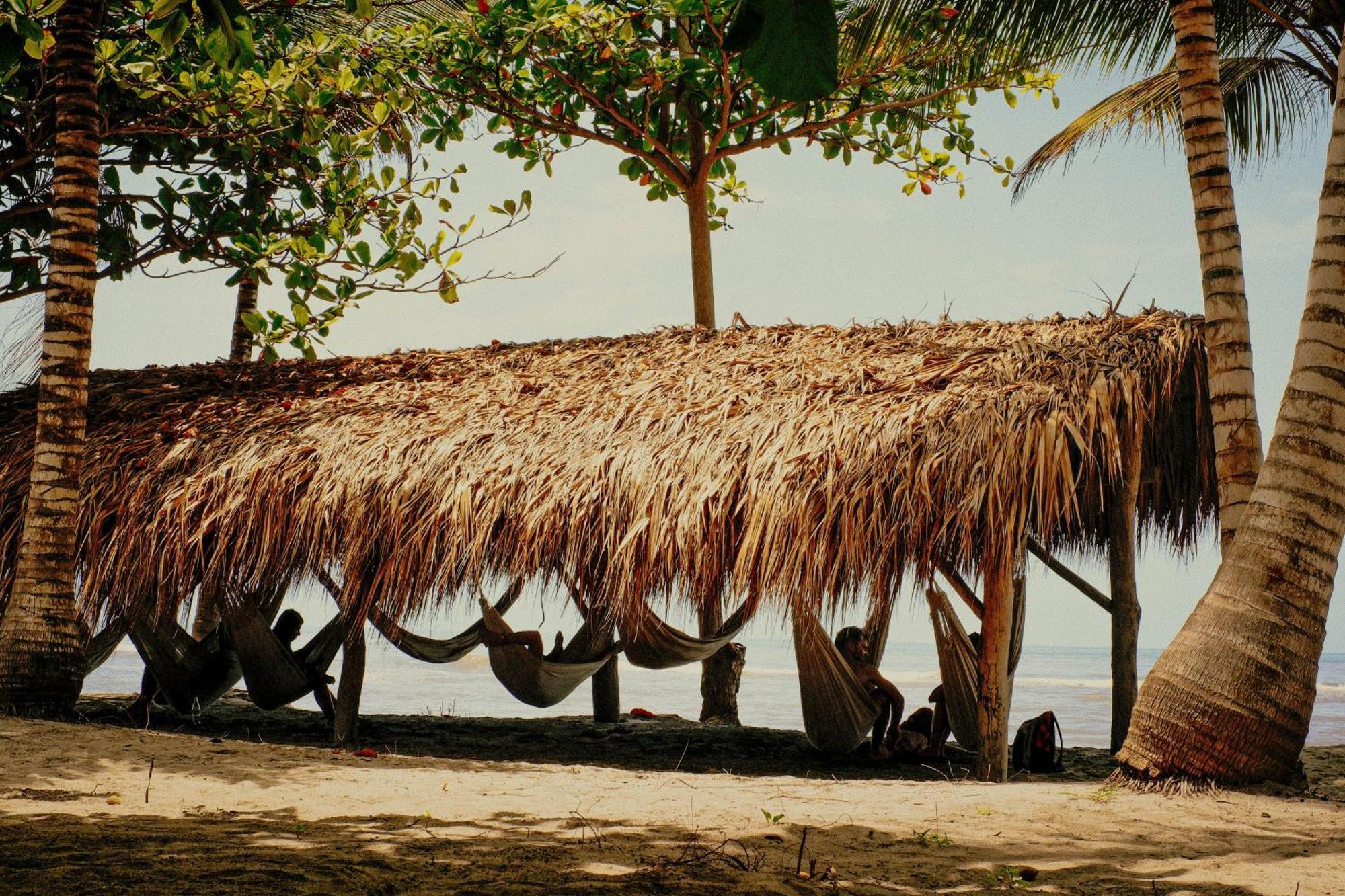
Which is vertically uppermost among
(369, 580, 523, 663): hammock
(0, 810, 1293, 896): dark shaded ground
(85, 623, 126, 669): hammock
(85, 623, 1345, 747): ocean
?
(369, 580, 523, 663): hammock

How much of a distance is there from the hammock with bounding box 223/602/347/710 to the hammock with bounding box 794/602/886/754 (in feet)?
7.00

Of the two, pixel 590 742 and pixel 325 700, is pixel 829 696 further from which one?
pixel 325 700

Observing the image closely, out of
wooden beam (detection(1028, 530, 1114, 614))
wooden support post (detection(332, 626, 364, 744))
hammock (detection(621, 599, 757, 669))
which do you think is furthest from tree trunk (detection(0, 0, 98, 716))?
wooden beam (detection(1028, 530, 1114, 614))

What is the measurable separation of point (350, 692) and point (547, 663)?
93cm

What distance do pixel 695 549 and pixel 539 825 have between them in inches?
58.0

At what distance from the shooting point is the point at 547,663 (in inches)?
192

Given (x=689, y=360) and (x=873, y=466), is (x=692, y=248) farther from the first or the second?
(x=873, y=466)

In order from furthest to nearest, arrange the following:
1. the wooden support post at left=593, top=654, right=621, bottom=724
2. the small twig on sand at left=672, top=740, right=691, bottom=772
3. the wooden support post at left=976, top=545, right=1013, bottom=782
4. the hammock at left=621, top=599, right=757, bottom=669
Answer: the wooden support post at left=593, top=654, right=621, bottom=724, the hammock at left=621, top=599, right=757, bottom=669, the small twig on sand at left=672, top=740, right=691, bottom=772, the wooden support post at left=976, top=545, right=1013, bottom=782

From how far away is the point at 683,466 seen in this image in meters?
4.22

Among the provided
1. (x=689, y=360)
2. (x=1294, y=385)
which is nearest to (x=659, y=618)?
(x=689, y=360)

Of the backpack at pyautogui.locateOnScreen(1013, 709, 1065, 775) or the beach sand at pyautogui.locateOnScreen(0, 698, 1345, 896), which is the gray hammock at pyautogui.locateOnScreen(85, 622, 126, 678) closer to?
the beach sand at pyautogui.locateOnScreen(0, 698, 1345, 896)

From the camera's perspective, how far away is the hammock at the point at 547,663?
4.85 meters

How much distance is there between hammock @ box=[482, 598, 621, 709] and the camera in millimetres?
4848

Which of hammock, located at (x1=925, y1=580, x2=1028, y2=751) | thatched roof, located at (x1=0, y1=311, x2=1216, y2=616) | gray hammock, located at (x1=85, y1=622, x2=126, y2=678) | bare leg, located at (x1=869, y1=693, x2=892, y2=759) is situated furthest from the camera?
gray hammock, located at (x1=85, y1=622, x2=126, y2=678)
